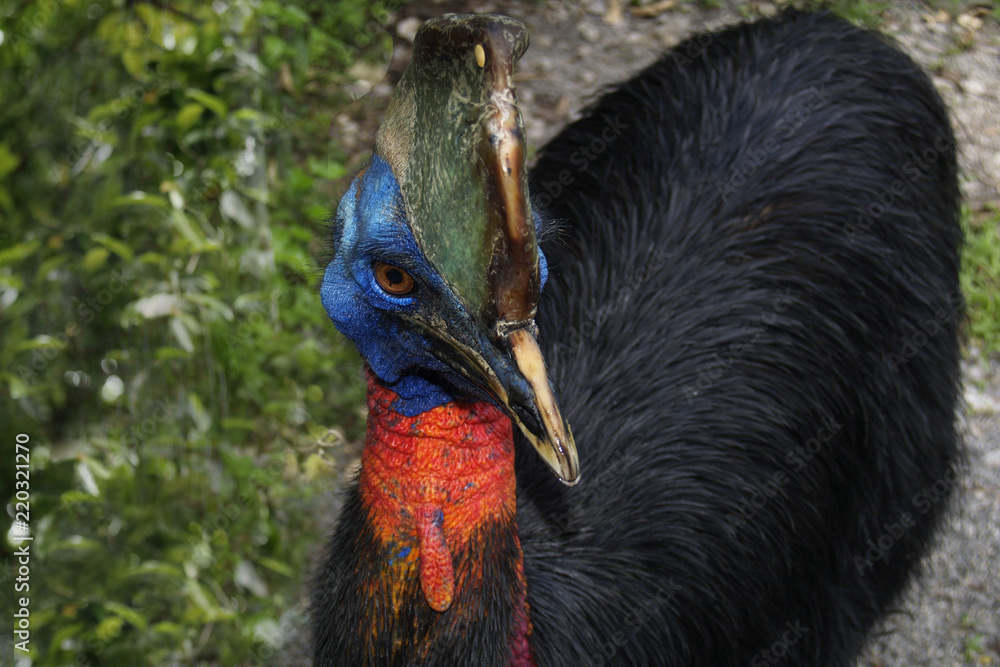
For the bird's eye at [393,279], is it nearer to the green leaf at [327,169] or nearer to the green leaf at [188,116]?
the green leaf at [188,116]

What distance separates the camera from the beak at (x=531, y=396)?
1.34m

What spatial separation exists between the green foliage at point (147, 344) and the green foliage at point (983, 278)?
2.45 metres

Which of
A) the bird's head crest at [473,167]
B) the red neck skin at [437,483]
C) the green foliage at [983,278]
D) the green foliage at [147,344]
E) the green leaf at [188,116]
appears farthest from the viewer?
the green foliage at [983,278]

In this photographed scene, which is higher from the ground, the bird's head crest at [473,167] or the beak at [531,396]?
the bird's head crest at [473,167]

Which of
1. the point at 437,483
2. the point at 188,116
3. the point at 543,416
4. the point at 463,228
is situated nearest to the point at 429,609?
the point at 437,483

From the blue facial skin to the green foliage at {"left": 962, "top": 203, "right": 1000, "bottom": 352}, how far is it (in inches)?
112

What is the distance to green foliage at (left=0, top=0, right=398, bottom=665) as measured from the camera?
2760mm

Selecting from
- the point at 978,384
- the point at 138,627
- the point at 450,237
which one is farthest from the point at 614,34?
the point at 450,237

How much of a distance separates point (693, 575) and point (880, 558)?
33.5 inches

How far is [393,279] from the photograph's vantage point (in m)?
1.51

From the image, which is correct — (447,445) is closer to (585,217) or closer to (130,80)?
(585,217)

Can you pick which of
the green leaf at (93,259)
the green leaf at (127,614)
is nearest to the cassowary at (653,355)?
the green leaf at (127,614)

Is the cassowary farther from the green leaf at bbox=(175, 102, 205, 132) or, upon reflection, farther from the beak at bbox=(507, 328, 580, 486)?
the green leaf at bbox=(175, 102, 205, 132)

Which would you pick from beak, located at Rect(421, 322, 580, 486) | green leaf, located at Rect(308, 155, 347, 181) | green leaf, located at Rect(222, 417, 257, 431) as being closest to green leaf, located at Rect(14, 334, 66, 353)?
green leaf, located at Rect(222, 417, 257, 431)
